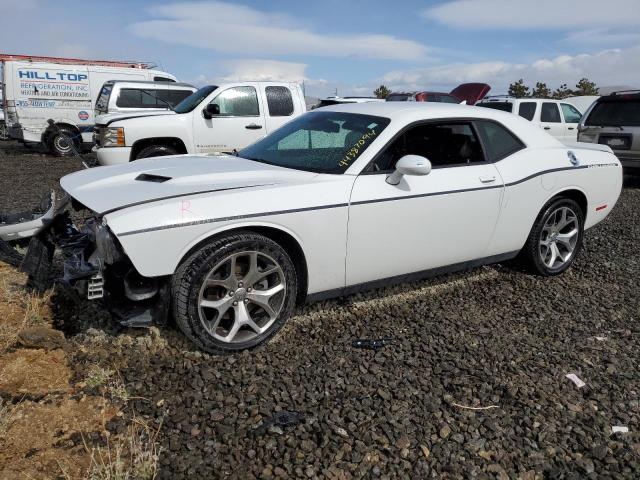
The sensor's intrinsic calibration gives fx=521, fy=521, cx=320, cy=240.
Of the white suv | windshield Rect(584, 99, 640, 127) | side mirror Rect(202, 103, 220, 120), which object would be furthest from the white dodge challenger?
the white suv

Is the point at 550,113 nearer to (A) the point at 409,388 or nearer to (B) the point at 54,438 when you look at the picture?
(A) the point at 409,388

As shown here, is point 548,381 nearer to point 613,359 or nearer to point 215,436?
point 613,359

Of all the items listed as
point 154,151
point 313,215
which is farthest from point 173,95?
point 313,215

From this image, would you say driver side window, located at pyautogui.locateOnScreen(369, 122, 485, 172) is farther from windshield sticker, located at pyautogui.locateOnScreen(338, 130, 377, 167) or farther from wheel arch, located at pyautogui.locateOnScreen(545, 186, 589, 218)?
wheel arch, located at pyautogui.locateOnScreen(545, 186, 589, 218)

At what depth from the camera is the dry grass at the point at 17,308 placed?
10.8 ft

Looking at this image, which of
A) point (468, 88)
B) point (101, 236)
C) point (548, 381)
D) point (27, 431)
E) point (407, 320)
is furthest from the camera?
point (468, 88)

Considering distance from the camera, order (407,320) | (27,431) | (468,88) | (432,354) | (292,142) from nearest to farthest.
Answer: (27,431) → (432,354) → (407,320) → (292,142) → (468,88)

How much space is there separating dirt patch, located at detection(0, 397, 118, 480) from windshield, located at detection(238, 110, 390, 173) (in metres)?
1.99

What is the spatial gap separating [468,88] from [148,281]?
1532cm

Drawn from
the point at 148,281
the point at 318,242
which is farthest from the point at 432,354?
the point at 148,281

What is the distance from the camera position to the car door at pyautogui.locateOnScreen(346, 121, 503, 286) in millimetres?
3461

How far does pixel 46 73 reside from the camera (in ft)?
42.8

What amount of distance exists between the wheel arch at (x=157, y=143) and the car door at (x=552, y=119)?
379 inches

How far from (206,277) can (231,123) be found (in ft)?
20.1
